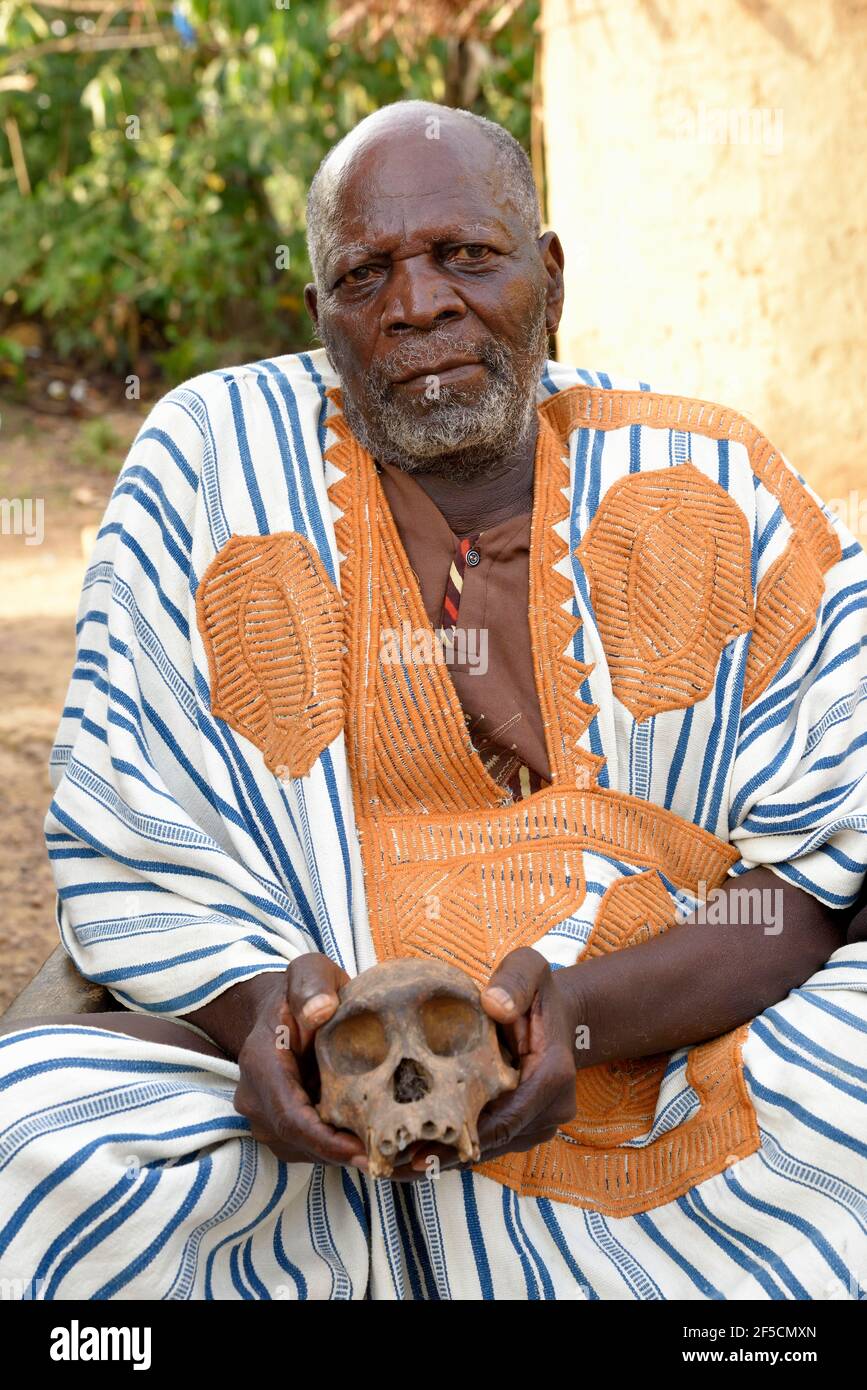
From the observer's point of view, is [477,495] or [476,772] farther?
[477,495]

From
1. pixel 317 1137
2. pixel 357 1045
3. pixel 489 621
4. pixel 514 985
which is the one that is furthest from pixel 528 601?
pixel 317 1137

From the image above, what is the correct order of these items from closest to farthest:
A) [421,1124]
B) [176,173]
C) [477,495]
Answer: [421,1124], [477,495], [176,173]

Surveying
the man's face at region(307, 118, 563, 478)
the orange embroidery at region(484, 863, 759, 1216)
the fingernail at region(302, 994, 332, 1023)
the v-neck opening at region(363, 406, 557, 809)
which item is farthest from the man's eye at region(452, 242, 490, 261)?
the fingernail at region(302, 994, 332, 1023)

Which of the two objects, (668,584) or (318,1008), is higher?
(668,584)

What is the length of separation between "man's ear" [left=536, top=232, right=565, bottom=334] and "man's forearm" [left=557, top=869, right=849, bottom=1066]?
3.62 feet

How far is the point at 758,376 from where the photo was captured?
14.3 ft

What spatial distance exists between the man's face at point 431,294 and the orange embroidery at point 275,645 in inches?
11.3

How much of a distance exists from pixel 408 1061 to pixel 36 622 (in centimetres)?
523

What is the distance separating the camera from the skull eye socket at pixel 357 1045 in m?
2.13

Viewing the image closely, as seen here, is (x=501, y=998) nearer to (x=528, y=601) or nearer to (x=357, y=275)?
(x=528, y=601)

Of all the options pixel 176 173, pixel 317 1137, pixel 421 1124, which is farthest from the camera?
pixel 176 173

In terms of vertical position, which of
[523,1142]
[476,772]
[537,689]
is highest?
[537,689]

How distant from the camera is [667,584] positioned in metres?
2.75

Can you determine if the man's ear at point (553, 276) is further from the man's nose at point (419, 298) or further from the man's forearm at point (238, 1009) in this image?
the man's forearm at point (238, 1009)
